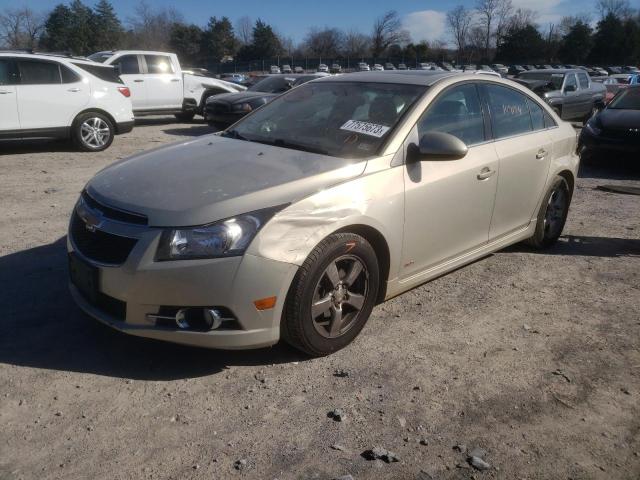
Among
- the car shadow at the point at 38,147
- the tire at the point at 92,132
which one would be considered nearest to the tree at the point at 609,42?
the tire at the point at 92,132

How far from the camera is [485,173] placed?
417 cm

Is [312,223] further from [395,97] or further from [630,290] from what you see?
[630,290]

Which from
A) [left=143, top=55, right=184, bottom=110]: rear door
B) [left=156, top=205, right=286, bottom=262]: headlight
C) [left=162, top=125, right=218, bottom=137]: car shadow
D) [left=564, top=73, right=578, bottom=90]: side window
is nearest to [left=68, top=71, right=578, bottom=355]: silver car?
[left=156, top=205, right=286, bottom=262]: headlight

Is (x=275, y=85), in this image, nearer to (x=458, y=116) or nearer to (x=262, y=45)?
(x=458, y=116)

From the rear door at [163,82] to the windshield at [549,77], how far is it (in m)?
9.58

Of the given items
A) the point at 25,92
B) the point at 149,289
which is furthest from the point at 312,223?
the point at 25,92

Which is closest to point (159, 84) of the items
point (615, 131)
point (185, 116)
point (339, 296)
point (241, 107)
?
point (185, 116)

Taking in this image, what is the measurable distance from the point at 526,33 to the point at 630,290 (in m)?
79.2

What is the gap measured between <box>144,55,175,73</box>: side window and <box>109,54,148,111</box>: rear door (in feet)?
0.73

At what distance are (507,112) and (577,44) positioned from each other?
256ft

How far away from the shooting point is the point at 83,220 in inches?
131

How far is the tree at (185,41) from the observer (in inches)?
3290

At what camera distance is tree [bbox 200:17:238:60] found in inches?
3369

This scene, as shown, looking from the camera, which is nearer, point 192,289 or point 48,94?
point 192,289
